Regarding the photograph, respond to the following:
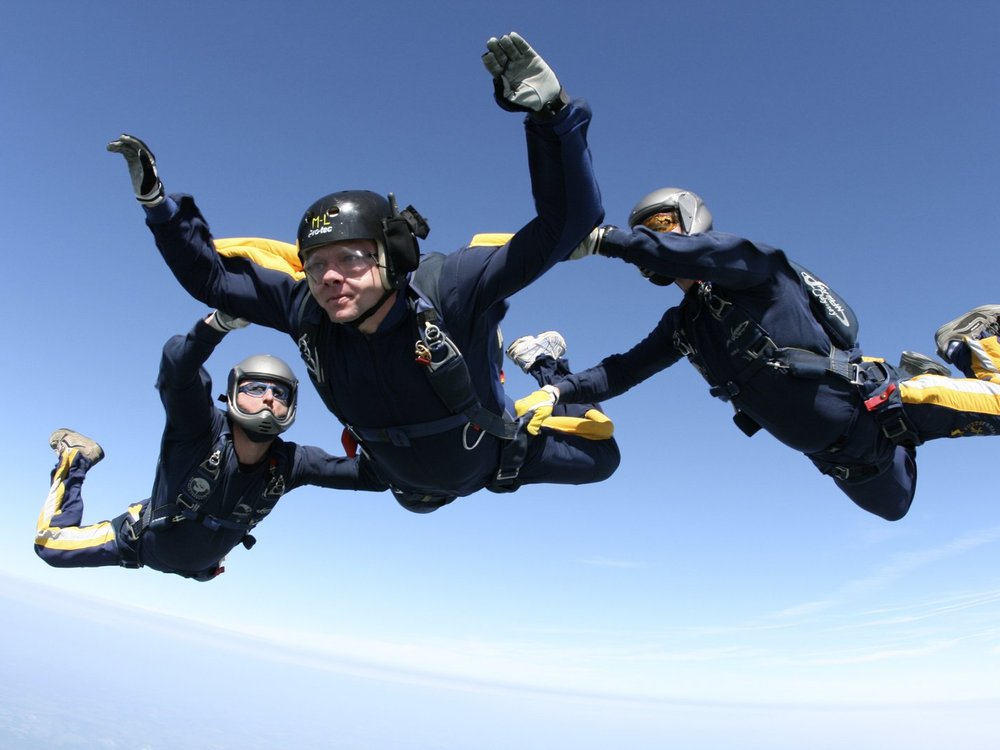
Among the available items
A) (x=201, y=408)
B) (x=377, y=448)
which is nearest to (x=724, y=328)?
(x=377, y=448)

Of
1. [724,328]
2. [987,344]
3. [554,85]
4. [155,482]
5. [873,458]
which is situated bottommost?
[155,482]

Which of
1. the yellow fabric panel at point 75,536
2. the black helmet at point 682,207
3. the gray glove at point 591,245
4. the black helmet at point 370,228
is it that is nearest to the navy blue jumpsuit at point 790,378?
the gray glove at point 591,245

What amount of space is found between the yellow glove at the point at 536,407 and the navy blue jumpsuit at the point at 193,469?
4.76 feet

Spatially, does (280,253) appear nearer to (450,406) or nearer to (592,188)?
(450,406)

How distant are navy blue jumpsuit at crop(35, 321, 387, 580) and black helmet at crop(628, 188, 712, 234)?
2.69 meters

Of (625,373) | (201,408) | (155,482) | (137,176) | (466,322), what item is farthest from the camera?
(155,482)

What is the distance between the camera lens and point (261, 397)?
452cm

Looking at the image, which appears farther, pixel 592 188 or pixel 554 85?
pixel 592 188

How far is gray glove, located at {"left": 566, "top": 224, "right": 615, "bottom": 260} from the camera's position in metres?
2.74

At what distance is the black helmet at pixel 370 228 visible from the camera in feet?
7.68

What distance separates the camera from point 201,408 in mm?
4383

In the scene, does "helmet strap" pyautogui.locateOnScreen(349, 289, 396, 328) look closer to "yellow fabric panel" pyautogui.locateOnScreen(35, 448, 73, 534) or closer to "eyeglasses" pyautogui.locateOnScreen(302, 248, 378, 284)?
"eyeglasses" pyautogui.locateOnScreen(302, 248, 378, 284)

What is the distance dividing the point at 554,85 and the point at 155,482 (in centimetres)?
464

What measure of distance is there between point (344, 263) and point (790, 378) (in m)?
2.47
